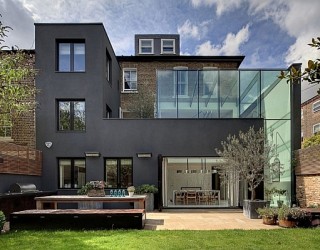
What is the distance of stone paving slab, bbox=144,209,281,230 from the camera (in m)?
10.4

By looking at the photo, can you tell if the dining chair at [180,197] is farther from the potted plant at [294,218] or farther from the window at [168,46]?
the window at [168,46]

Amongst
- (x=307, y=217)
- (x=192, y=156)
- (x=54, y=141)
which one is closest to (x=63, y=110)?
(x=54, y=141)

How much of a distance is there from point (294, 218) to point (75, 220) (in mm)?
6470

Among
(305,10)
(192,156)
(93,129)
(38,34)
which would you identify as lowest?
(192,156)

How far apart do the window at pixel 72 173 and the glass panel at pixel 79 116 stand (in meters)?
1.55

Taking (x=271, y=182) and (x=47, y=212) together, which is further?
(x=271, y=182)

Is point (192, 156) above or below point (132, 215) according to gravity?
above

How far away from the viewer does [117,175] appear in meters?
15.4

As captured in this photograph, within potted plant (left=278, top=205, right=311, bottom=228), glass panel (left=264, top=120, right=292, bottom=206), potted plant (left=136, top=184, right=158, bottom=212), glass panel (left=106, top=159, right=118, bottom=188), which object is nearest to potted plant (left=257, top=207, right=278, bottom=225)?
potted plant (left=278, top=205, right=311, bottom=228)

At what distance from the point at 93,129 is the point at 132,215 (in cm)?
644

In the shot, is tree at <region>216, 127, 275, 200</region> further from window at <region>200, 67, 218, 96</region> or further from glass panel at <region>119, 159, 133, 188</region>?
glass panel at <region>119, 159, 133, 188</region>

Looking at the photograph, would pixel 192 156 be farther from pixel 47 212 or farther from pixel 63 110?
pixel 47 212

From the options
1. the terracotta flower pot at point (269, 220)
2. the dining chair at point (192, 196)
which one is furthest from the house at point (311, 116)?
the terracotta flower pot at point (269, 220)

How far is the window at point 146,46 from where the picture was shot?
26047 millimetres
